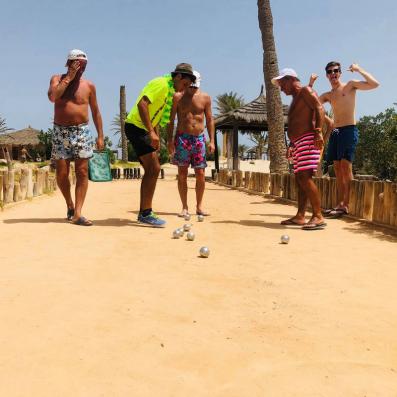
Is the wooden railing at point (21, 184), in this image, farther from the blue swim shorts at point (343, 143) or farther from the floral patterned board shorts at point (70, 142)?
the blue swim shorts at point (343, 143)

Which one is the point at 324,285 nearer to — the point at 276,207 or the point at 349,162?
the point at 349,162

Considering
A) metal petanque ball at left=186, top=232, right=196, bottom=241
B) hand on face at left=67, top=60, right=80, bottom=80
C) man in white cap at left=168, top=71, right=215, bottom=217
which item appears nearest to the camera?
metal petanque ball at left=186, top=232, right=196, bottom=241

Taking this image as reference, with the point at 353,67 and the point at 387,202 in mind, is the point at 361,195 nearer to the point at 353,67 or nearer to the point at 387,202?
the point at 387,202

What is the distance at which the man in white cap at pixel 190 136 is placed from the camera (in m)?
6.62

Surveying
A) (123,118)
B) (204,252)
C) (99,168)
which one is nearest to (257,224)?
(204,252)

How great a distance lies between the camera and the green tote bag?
77.7 ft

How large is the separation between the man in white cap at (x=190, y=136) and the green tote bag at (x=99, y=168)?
1747 cm

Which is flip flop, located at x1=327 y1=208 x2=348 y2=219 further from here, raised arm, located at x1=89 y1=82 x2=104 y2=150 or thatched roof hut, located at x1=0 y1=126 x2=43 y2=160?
thatched roof hut, located at x1=0 y1=126 x2=43 y2=160

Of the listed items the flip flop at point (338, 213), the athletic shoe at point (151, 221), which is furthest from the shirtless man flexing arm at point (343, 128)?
the athletic shoe at point (151, 221)

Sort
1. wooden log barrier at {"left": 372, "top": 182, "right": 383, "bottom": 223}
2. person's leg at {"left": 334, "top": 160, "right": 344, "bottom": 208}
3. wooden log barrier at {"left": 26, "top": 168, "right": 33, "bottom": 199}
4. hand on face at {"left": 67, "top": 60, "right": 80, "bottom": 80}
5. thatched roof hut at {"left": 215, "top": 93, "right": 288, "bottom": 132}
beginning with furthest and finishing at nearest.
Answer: thatched roof hut at {"left": 215, "top": 93, "right": 288, "bottom": 132} → wooden log barrier at {"left": 26, "top": 168, "right": 33, "bottom": 199} → person's leg at {"left": 334, "top": 160, "right": 344, "bottom": 208} → wooden log barrier at {"left": 372, "top": 182, "right": 383, "bottom": 223} → hand on face at {"left": 67, "top": 60, "right": 80, "bottom": 80}

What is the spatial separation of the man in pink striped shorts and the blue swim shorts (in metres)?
1.05

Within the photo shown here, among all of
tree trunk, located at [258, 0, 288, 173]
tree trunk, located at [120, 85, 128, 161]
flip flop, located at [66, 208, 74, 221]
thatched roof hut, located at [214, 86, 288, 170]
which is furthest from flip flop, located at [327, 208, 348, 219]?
tree trunk, located at [120, 85, 128, 161]

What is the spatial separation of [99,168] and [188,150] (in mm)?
18016

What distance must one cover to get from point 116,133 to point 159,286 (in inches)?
2680
